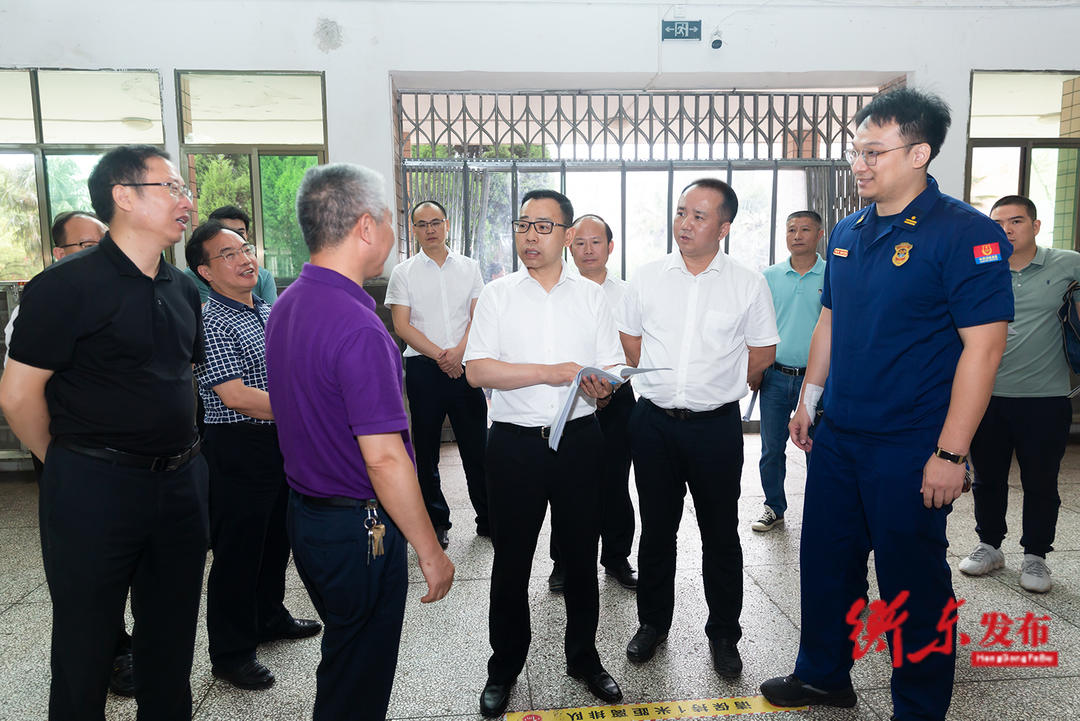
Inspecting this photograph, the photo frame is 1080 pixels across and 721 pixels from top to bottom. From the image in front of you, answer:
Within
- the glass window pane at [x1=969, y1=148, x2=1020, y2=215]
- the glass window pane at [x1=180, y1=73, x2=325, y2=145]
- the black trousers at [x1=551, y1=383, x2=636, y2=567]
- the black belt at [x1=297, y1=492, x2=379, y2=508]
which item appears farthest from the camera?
the glass window pane at [x1=969, y1=148, x2=1020, y2=215]

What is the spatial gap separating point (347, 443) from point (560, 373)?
757mm

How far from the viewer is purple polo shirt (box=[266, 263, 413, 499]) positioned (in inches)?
53.5

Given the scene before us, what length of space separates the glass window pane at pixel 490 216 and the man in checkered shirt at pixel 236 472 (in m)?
3.44

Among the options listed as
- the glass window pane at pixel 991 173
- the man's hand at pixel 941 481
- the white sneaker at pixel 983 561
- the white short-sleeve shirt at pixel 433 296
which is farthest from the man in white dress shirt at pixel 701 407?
the glass window pane at pixel 991 173

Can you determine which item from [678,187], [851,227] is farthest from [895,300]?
[678,187]

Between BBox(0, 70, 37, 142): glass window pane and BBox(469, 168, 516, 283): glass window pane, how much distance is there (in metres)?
3.24

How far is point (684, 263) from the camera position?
247 cm

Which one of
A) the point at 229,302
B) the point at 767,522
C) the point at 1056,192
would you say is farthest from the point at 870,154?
the point at 1056,192

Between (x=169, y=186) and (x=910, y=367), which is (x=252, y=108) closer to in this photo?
(x=169, y=186)

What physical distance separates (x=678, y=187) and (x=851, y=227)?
13.2 feet

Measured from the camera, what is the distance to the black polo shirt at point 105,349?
1480mm

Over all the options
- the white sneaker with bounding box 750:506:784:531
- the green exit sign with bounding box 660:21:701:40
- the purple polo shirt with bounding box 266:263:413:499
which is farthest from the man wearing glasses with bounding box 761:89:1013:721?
the green exit sign with bounding box 660:21:701:40

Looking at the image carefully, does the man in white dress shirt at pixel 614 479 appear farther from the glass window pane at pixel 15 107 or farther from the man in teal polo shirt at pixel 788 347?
the glass window pane at pixel 15 107

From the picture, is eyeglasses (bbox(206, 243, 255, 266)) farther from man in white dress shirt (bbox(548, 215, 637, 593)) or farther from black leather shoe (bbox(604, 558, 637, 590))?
black leather shoe (bbox(604, 558, 637, 590))
